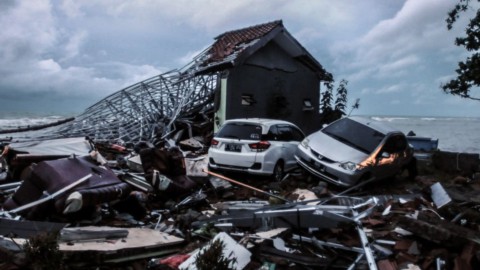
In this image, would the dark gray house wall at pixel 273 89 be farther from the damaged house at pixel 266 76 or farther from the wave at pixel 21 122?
the wave at pixel 21 122

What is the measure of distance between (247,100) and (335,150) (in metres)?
8.11

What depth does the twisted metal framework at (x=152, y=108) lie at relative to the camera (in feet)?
65.6

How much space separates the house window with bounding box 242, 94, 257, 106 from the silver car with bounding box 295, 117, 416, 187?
667 cm

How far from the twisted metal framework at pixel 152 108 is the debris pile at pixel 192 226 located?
9.92m

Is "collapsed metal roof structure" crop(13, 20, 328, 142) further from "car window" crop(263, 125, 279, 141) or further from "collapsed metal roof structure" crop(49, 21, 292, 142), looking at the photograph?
"car window" crop(263, 125, 279, 141)

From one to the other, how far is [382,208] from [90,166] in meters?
6.01

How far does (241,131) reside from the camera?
11.9m

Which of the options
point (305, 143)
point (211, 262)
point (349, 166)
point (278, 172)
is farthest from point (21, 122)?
point (211, 262)

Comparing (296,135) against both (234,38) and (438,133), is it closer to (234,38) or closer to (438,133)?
(234,38)

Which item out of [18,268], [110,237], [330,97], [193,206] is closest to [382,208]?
[193,206]

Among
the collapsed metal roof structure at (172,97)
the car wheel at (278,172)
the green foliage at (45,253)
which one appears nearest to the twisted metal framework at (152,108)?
the collapsed metal roof structure at (172,97)

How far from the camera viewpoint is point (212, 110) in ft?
68.1

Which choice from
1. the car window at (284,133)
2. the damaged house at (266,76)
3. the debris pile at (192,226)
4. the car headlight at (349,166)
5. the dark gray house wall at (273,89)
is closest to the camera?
the debris pile at (192,226)

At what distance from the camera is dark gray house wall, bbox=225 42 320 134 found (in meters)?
18.8
